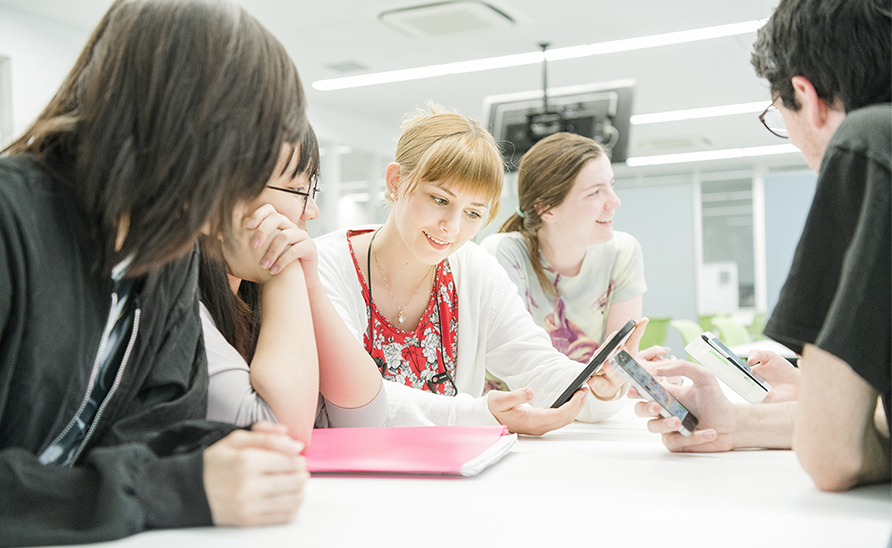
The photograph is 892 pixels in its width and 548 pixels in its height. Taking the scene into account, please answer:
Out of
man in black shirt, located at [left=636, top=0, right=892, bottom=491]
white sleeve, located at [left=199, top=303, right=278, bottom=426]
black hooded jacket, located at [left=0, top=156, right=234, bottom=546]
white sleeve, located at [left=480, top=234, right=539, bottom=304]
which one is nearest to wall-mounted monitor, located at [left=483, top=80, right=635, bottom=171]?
white sleeve, located at [left=480, top=234, right=539, bottom=304]

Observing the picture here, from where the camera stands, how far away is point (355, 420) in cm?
120

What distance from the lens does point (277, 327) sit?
0.98 meters

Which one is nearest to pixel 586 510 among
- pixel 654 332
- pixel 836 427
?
pixel 836 427

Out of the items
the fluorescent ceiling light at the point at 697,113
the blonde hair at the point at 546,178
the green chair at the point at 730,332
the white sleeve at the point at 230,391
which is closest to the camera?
the white sleeve at the point at 230,391

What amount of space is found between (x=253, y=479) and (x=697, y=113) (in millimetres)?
7670

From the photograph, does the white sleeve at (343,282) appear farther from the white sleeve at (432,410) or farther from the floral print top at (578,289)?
the floral print top at (578,289)

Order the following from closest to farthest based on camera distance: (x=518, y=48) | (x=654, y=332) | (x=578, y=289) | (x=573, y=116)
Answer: (x=578, y=289) → (x=573, y=116) → (x=654, y=332) → (x=518, y=48)

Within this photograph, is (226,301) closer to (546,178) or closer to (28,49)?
(546,178)

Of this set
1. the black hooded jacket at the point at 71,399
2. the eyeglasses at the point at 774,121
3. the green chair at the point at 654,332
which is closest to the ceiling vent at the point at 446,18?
the green chair at the point at 654,332

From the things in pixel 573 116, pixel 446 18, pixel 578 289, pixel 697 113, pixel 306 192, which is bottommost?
pixel 578 289

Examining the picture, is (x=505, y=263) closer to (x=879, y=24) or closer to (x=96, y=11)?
(x=879, y=24)

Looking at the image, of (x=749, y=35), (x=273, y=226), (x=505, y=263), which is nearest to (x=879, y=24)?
(x=273, y=226)

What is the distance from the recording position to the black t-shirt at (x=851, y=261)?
0.68 meters

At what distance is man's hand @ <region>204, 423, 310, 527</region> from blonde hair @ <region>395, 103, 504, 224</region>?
95cm
